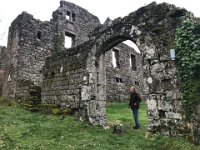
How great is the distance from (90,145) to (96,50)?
13.4ft

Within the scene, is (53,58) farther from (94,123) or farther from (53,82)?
(94,123)

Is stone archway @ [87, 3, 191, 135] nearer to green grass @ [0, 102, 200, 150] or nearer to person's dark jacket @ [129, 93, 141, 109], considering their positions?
green grass @ [0, 102, 200, 150]

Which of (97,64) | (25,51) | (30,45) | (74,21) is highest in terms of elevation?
(74,21)

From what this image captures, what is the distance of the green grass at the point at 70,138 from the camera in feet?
19.1

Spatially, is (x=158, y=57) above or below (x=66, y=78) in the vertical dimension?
above

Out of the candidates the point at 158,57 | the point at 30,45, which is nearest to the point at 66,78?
the point at 158,57

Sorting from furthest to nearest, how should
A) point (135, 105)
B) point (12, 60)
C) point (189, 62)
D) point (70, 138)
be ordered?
point (12, 60) < point (135, 105) < point (70, 138) < point (189, 62)

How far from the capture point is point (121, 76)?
62.6 feet

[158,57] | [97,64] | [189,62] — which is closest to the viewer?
[189,62]

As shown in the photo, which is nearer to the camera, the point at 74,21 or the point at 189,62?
the point at 189,62

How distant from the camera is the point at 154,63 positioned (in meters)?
6.99

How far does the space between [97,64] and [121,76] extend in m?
9.88

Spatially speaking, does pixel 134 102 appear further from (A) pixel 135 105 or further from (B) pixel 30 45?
(B) pixel 30 45

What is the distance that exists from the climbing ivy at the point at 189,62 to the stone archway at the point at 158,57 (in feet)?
0.76
